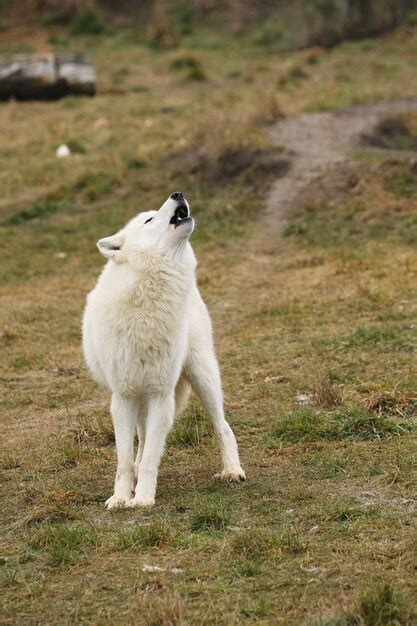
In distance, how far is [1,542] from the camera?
5500 millimetres

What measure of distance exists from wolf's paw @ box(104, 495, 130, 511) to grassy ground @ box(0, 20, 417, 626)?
7 cm

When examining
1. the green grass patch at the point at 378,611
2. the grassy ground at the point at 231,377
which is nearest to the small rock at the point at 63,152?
the grassy ground at the point at 231,377

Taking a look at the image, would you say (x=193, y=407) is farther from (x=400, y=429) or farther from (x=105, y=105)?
(x=105, y=105)

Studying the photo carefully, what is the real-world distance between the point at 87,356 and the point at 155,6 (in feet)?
79.8

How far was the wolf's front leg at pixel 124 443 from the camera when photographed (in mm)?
6043

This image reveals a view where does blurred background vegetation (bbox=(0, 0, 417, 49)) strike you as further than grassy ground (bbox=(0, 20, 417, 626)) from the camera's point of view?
Yes

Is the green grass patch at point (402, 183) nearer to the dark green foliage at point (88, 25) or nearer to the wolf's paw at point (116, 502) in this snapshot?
the wolf's paw at point (116, 502)

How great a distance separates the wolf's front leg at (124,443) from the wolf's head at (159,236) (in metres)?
0.78

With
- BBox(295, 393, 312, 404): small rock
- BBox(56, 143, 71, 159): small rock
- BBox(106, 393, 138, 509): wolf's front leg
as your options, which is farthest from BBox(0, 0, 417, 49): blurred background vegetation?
BBox(106, 393, 138, 509): wolf's front leg

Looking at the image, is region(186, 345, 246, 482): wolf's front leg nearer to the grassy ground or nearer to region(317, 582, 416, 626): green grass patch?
the grassy ground

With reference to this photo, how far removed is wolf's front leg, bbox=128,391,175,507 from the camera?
5930mm

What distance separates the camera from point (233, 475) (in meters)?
6.33

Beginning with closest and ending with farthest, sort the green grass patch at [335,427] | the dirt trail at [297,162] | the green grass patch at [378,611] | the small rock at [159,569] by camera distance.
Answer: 1. the green grass patch at [378,611]
2. the small rock at [159,569]
3. the green grass patch at [335,427]
4. the dirt trail at [297,162]

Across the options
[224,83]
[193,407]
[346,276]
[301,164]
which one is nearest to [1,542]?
[193,407]
